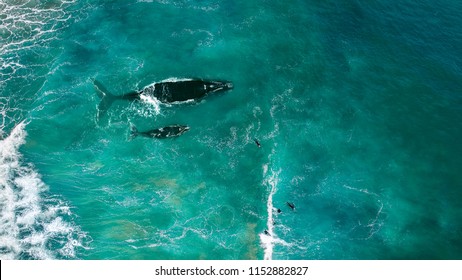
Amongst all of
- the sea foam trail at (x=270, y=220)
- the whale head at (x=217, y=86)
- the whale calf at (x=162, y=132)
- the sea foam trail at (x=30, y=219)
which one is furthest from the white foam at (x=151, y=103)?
the sea foam trail at (x=270, y=220)

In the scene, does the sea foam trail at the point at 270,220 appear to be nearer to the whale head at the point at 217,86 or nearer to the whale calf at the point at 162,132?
the whale calf at the point at 162,132

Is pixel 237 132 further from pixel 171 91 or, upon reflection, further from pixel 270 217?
pixel 270 217

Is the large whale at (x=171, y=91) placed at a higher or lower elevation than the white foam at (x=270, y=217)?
higher

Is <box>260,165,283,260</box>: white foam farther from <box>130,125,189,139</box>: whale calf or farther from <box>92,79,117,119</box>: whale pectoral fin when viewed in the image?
<box>92,79,117,119</box>: whale pectoral fin

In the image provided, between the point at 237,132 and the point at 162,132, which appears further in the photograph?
the point at 237,132

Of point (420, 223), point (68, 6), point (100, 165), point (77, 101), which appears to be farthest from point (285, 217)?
point (68, 6)

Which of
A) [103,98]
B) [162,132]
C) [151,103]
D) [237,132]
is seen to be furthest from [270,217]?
[103,98]
